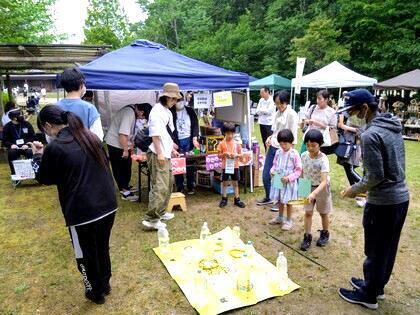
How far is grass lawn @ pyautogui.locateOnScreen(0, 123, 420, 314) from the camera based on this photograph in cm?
266

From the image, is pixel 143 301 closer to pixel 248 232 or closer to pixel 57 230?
pixel 248 232

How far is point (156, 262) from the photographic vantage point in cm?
334

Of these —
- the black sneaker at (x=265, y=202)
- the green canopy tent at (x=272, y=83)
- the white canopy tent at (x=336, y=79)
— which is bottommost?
the black sneaker at (x=265, y=202)

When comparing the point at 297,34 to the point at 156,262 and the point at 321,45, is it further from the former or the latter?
the point at 156,262

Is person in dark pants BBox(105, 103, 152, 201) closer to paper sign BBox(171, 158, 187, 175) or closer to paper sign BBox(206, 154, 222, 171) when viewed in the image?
paper sign BBox(171, 158, 187, 175)

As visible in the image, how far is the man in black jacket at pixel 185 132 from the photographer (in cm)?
538

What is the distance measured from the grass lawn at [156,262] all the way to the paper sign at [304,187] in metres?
0.63

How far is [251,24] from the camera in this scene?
2608 centimetres

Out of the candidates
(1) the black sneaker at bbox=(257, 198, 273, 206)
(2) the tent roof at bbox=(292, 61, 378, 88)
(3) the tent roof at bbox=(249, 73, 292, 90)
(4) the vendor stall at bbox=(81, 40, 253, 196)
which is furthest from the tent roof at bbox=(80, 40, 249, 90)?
(3) the tent roof at bbox=(249, 73, 292, 90)

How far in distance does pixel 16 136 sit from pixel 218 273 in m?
5.16

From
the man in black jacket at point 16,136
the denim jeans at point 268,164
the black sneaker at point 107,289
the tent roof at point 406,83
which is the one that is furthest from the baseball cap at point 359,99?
the tent roof at point 406,83

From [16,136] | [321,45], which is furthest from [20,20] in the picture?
[321,45]

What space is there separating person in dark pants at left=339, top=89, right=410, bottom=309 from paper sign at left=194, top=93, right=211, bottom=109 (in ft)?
11.3

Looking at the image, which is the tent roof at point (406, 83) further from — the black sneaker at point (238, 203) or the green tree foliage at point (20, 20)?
the green tree foliage at point (20, 20)
